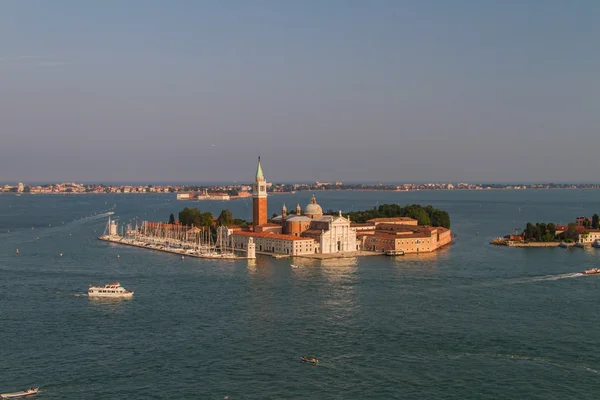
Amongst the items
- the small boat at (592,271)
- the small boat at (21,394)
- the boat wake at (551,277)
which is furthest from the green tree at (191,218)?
the small boat at (21,394)

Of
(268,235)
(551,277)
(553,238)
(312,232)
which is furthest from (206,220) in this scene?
(551,277)

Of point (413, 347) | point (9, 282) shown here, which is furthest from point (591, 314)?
point (9, 282)

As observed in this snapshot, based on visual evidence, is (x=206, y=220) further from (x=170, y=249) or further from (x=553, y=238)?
(x=553, y=238)

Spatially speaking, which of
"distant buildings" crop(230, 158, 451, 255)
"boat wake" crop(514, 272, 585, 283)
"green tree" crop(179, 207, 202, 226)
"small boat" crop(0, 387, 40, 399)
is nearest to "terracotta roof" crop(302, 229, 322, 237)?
"distant buildings" crop(230, 158, 451, 255)

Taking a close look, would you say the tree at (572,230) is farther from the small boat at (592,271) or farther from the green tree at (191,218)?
the green tree at (191,218)

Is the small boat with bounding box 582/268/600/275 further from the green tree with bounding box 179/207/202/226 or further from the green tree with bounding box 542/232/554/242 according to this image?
the green tree with bounding box 179/207/202/226
